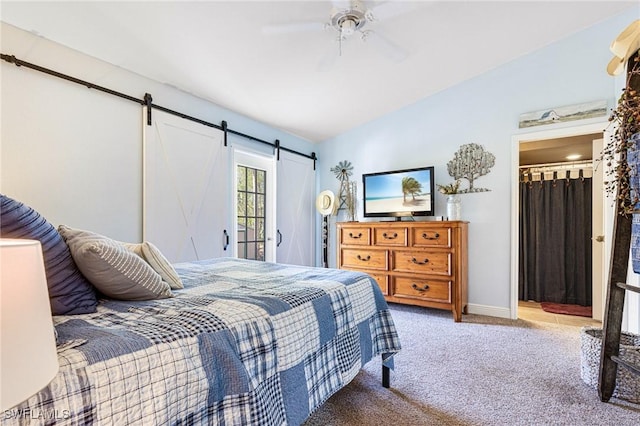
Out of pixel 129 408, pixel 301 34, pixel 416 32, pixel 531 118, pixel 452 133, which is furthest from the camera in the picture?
pixel 452 133

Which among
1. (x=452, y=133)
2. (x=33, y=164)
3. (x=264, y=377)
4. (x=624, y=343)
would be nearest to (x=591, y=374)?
(x=624, y=343)

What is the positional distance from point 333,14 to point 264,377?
2.27 metres

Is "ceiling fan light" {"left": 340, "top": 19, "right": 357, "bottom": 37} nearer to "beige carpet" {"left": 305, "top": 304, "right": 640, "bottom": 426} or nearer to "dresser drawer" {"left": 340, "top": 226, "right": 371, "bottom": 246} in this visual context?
"dresser drawer" {"left": 340, "top": 226, "right": 371, "bottom": 246}

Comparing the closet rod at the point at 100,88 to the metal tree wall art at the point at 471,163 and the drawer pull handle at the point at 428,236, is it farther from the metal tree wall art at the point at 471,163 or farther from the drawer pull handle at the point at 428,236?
the metal tree wall art at the point at 471,163

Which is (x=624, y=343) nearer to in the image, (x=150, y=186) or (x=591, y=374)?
(x=591, y=374)

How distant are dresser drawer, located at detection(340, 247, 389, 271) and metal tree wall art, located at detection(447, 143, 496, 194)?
4.10 feet

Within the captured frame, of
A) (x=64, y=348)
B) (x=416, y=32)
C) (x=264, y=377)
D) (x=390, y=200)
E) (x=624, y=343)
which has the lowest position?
(x=624, y=343)

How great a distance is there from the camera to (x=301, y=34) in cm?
249

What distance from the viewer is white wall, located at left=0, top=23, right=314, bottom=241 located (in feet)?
6.79

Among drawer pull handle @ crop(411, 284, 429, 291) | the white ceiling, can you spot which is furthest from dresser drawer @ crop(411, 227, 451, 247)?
the white ceiling

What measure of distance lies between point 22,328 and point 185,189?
2873 millimetres

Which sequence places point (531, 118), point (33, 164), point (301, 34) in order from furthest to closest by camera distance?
point (531, 118), point (301, 34), point (33, 164)
